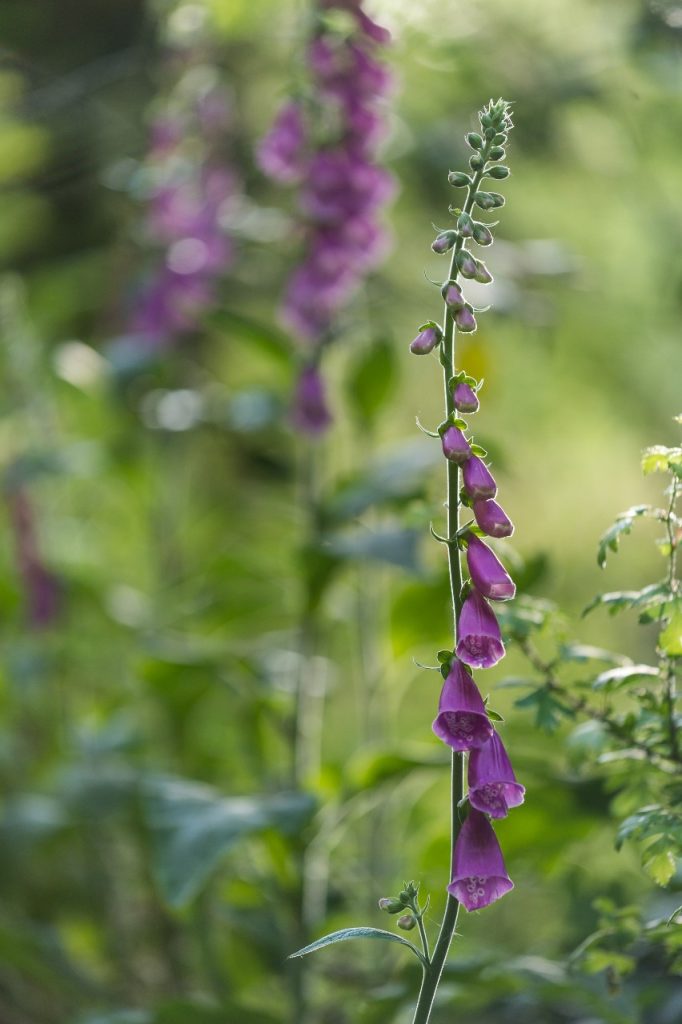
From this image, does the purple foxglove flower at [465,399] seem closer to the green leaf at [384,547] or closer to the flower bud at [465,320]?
the flower bud at [465,320]

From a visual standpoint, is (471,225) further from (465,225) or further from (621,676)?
(621,676)

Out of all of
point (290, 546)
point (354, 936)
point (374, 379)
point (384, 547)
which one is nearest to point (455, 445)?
point (354, 936)

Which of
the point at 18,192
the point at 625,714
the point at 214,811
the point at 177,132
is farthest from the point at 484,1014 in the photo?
the point at 18,192

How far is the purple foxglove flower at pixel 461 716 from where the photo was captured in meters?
0.79

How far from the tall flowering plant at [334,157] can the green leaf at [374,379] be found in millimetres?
190

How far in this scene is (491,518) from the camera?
818mm

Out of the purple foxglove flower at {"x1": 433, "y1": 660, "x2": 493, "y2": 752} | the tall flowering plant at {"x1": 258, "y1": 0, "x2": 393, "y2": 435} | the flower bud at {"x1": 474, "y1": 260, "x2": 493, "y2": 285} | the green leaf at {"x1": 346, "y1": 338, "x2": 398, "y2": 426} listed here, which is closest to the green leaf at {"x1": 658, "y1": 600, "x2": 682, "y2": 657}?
the purple foxglove flower at {"x1": 433, "y1": 660, "x2": 493, "y2": 752}

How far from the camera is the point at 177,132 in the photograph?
7.35 feet

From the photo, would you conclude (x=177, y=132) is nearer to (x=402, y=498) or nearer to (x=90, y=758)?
(x=402, y=498)

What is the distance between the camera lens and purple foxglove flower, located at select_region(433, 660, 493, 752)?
2.58 ft

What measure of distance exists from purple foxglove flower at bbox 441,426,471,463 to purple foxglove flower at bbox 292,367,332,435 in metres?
0.98

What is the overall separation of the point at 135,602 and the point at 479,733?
5.88 feet

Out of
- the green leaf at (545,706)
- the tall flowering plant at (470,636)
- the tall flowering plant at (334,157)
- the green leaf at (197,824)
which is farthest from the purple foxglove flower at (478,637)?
the tall flowering plant at (334,157)

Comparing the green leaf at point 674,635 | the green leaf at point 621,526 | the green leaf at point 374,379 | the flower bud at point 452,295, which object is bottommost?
the green leaf at point 674,635
